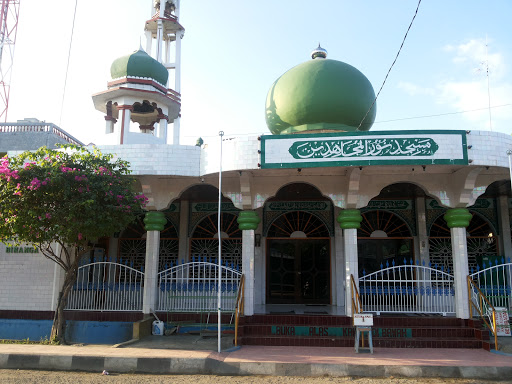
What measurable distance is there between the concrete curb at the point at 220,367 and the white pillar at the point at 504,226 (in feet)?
18.4

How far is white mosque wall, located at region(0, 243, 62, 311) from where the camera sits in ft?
29.4

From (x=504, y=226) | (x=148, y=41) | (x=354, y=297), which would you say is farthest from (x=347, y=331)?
(x=148, y=41)

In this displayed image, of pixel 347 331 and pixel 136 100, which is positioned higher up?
pixel 136 100

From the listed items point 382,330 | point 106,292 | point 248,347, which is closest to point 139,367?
point 248,347

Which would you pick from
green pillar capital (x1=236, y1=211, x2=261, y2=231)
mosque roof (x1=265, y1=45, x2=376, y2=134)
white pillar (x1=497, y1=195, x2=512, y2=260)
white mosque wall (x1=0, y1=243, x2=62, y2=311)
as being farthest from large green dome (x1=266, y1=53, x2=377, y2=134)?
white mosque wall (x1=0, y1=243, x2=62, y2=311)

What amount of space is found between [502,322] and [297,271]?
4841 mm

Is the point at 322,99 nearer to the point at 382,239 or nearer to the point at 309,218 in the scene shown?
the point at 309,218

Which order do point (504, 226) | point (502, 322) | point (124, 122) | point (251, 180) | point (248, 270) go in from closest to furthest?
point (502, 322), point (248, 270), point (251, 180), point (504, 226), point (124, 122)

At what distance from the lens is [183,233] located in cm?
1145

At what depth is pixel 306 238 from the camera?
11117mm

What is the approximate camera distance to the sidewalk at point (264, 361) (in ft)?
19.7

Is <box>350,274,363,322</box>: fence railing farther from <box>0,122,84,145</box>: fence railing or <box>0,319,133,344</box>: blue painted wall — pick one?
<box>0,122,84,145</box>: fence railing

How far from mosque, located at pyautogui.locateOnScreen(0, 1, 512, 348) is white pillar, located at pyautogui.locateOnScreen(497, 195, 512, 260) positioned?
33 mm

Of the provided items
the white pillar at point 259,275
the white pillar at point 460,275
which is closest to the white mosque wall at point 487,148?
the white pillar at point 460,275
